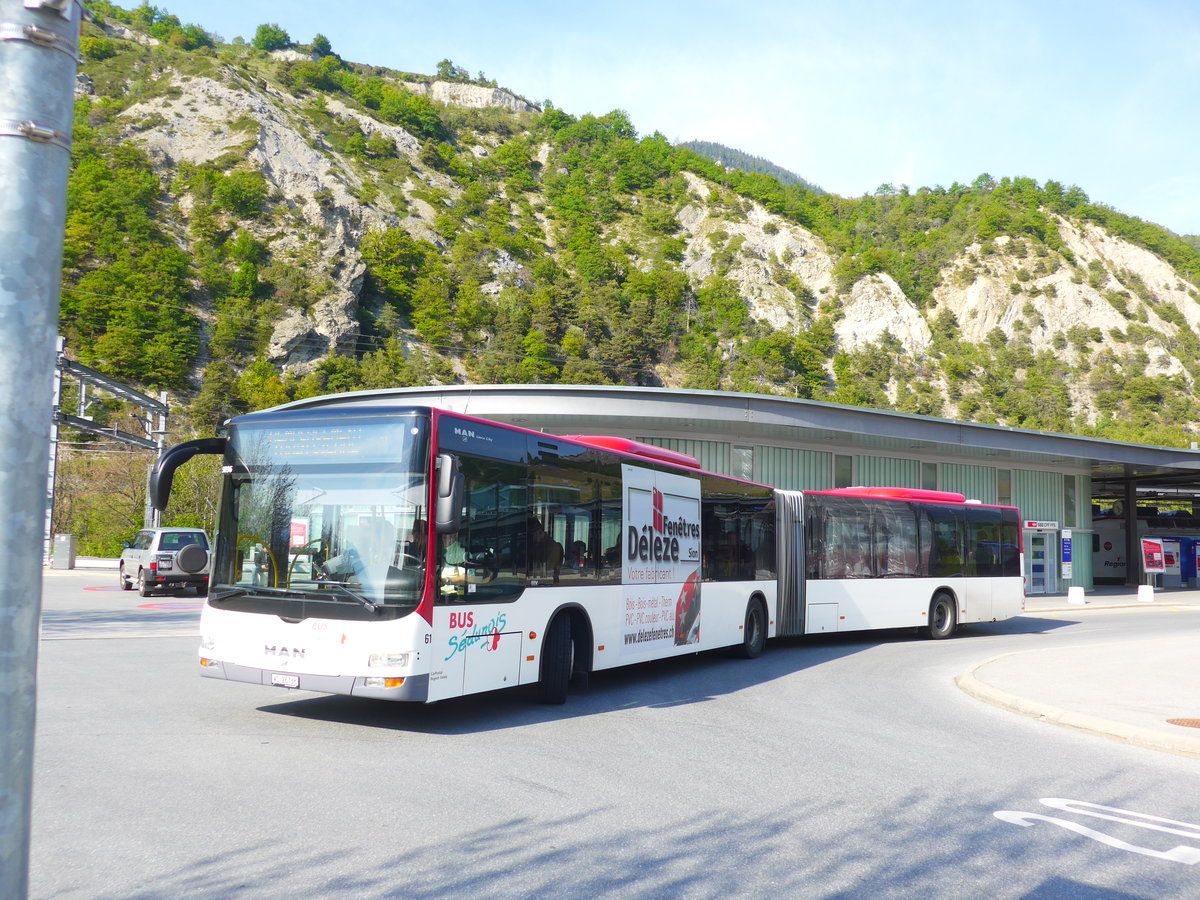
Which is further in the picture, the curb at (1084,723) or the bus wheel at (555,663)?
the bus wheel at (555,663)

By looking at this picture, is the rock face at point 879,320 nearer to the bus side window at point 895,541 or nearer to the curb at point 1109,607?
the curb at point 1109,607

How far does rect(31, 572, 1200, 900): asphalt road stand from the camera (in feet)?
15.9

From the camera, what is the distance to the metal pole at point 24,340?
2.07m

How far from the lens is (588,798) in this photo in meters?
6.39

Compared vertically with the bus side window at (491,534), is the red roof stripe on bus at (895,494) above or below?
above

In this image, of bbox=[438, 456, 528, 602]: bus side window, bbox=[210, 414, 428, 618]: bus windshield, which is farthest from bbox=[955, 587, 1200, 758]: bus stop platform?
bbox=[210, 414, 428, 618]: bus windshield

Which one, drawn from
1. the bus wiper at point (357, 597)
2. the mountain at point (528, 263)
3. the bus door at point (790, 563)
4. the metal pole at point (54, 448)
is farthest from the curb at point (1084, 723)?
the mountain at point (528, 263)

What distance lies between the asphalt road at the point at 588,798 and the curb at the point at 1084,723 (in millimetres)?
257

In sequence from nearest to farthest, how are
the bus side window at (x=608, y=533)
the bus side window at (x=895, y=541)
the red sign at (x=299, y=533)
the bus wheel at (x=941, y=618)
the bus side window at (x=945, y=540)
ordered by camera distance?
the red sign at (x=299, y=533) → the bus side window at (x=608, y=533) → the bus side window at (x=895, y=541) → the bus side window at (x=945, y=540) → the bus wheel at (x=941, y=618)

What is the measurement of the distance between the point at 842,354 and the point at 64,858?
395 feet

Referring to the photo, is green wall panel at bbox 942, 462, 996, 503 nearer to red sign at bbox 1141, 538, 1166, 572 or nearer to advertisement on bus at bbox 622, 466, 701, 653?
red sign at bbox 1141, 538, 1166, 572

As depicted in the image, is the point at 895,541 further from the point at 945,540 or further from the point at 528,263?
the point at 528,263

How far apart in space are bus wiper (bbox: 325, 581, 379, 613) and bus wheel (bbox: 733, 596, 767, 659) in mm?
8683

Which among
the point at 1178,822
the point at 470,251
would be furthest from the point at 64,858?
the point at 470,251
